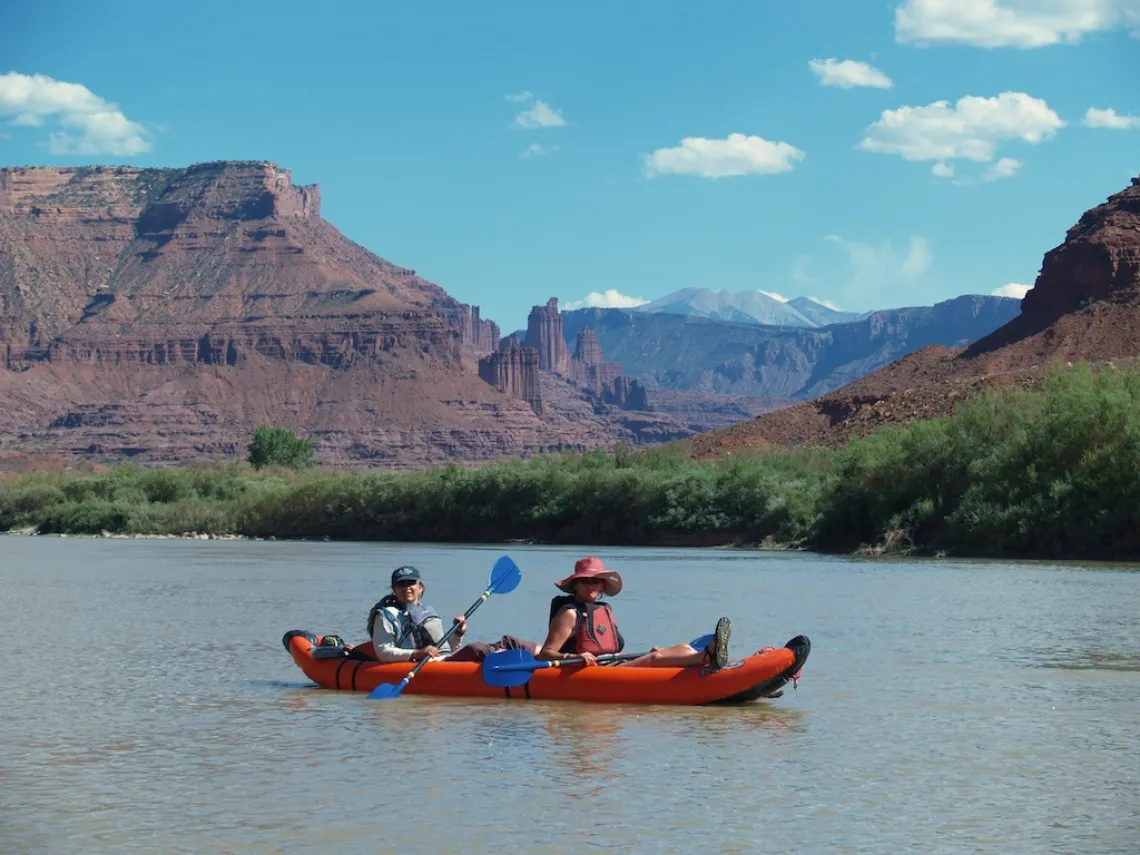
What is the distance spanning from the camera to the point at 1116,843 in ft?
36.2

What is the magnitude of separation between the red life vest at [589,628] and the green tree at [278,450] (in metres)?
104

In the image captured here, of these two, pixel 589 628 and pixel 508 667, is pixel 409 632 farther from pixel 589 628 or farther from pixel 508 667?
pixel 589 628

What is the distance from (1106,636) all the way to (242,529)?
58.7 metres

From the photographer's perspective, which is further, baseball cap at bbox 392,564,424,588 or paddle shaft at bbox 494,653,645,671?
baseball cap at bbox 392,564,424,588

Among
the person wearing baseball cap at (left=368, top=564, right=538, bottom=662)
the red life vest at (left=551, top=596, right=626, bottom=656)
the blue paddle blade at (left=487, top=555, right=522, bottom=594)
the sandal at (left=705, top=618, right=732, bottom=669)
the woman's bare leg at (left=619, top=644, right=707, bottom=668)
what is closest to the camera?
the sandal at (left=705, top=618, right=732, bottom=669)

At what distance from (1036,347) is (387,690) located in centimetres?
8009

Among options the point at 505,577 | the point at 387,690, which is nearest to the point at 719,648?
the point at 387,690

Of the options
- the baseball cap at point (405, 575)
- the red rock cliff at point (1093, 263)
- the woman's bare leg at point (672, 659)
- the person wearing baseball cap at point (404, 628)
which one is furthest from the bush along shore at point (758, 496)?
the red rock cliff at point (1093, 263)

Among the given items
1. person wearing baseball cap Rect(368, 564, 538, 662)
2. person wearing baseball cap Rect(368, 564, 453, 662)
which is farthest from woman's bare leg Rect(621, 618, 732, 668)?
person wearing baseball cap Rect(368, 564, 453, 662)

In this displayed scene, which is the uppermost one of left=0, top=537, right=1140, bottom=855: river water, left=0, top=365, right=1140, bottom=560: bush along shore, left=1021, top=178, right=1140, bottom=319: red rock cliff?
left=1021, top=178, right=1140, bottom=319: red rock cliff

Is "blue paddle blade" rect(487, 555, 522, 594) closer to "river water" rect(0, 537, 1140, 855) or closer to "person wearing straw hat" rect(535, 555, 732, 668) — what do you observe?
"river water" rect(0, 537, 1140, 855)

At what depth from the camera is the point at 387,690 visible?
57.9ft

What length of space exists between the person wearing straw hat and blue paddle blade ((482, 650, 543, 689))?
0.15 m

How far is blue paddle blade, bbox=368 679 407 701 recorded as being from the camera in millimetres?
17620
